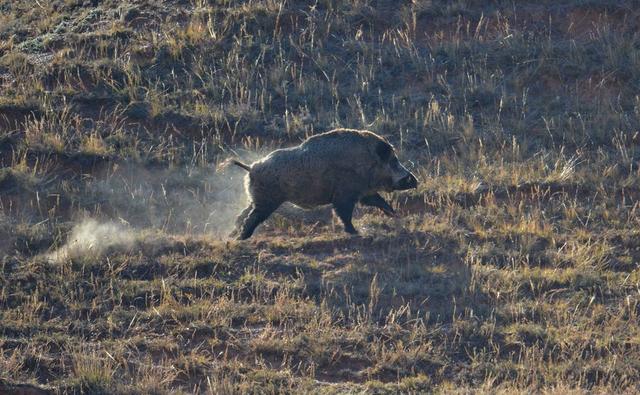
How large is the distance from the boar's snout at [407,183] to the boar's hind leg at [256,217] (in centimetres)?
141

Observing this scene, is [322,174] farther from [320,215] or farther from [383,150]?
[320,215]

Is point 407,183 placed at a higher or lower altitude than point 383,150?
lower

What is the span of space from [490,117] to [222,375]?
7.94 meters

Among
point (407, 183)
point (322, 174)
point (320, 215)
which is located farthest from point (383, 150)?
point (320, 215)

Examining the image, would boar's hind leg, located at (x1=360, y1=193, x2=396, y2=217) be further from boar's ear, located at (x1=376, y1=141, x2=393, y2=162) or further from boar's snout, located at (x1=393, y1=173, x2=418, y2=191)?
boar's ear, located at (x1=376, y1=141, x2=393, y2=162)

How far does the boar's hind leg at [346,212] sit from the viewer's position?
1312cm

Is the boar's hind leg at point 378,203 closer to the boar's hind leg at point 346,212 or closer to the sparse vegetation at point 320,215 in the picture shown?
the sparse vegetation at point 320,215

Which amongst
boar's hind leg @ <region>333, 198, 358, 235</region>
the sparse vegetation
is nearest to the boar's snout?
the sparse vegetation

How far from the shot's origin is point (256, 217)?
43.8ft

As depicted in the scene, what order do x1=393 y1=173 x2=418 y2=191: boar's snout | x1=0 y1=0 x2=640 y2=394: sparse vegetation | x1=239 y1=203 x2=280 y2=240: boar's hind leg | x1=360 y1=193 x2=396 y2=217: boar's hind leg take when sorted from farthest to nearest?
x1=360 y1=193 x2=396 y2=217: boar's hind leg
x1=393 y1=173 x2=418 y2=191: boar's snout
x1=239 y1=203 x2=280 y2=240: boar's hind leg
x1=0 y1=0 x2=640 y2=394: sparse vegetation

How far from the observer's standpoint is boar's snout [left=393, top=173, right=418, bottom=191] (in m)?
13.6

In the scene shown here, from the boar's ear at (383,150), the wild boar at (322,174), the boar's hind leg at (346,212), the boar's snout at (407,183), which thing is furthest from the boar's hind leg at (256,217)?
the boar's snout at (407,183)

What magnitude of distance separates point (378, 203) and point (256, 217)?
4.77ft

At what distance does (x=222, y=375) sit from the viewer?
992 centimetres
